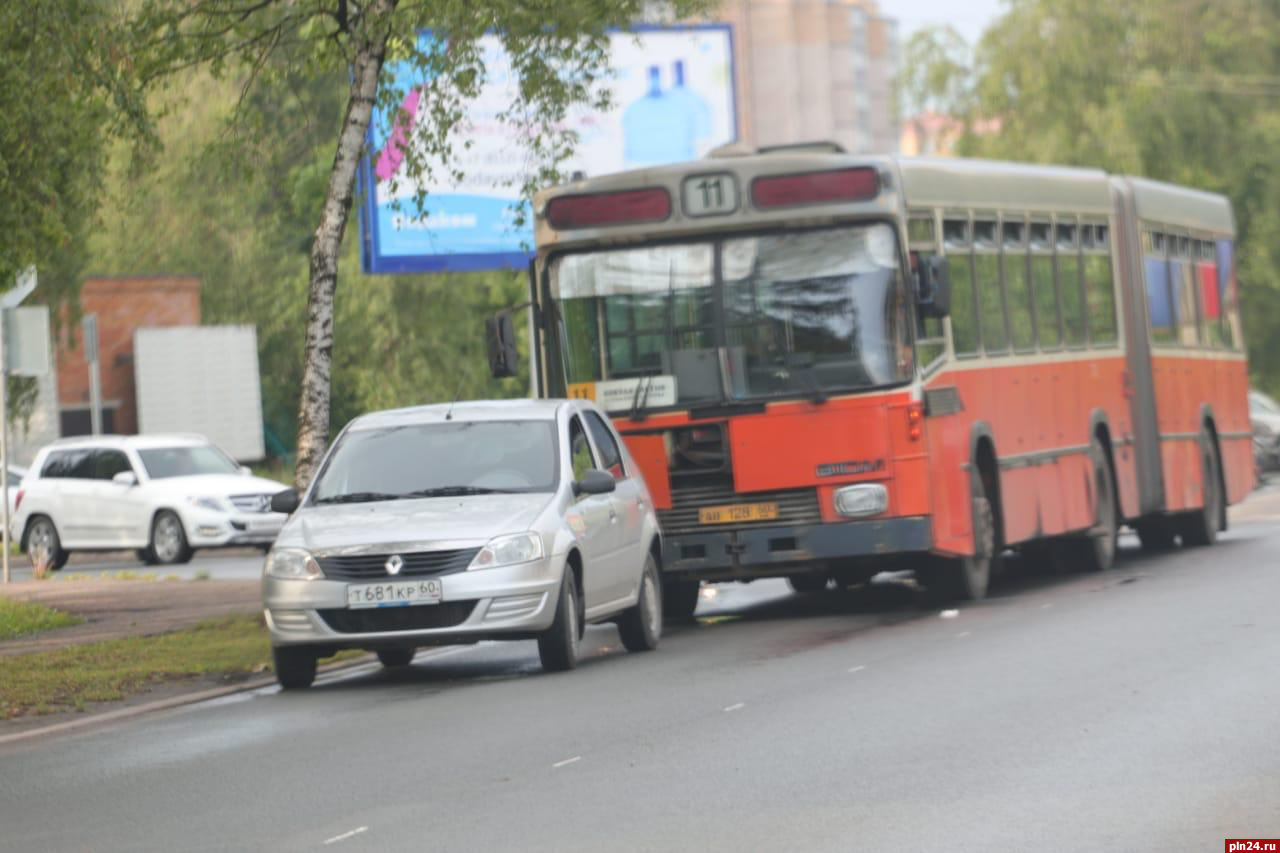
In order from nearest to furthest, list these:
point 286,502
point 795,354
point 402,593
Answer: point 402,593
point 286,502
point 795,354

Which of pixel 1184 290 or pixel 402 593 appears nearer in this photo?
pixel 402 593

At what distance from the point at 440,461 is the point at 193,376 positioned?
42730mm

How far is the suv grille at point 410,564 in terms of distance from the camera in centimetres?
1507

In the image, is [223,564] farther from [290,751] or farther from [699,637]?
[290,751]

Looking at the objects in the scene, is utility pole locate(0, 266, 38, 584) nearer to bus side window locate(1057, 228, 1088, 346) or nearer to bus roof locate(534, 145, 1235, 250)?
bus roof locate(534, 145, 1235, 250)

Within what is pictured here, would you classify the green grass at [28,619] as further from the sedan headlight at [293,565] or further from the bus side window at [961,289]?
the bus side window at [961,289]

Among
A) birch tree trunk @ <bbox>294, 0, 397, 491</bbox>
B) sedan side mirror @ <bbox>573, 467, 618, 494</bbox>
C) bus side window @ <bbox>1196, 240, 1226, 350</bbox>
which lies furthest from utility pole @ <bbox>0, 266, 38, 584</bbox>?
bus side window @ <bbox>1196, 240, 1226, 350</bbox>

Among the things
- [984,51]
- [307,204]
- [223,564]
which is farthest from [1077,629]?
[984,51]

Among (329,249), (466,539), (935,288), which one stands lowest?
(466,539)

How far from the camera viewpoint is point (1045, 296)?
22.3 m

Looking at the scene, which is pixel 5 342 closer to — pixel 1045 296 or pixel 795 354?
pixel 795 354

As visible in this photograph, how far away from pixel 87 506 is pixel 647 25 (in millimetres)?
10547

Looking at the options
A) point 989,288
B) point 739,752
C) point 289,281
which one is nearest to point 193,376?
point 289,281

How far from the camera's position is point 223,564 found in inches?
1280
